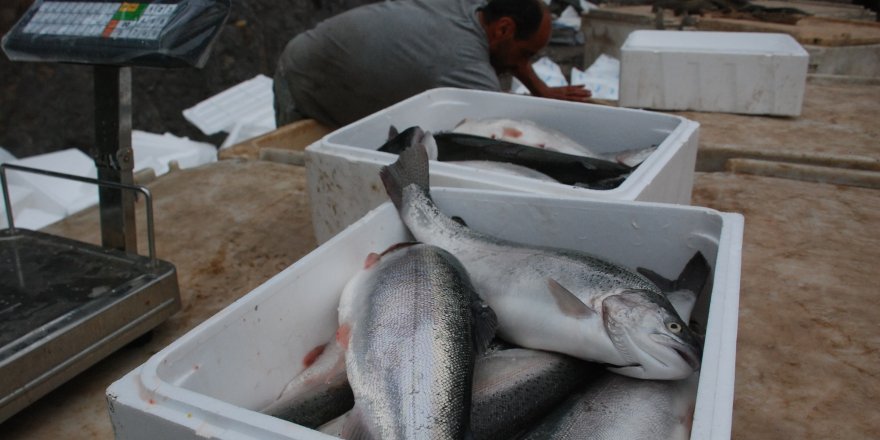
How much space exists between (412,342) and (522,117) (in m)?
1.73

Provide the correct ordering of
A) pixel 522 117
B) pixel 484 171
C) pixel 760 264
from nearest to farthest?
pixel 484 171
pixel 760 264
pixel 522 117

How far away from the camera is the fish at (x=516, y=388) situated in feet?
4.09

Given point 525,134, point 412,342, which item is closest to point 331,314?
point 412,342

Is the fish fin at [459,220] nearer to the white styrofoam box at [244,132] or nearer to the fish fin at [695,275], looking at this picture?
the fish fin at [695,275]

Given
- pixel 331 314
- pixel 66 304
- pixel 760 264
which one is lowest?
pixel 760 264

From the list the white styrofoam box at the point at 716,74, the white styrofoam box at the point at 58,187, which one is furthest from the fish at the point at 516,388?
the white styrofoam box at the point at 58,187

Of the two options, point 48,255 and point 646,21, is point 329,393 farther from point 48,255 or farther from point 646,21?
point 646,21

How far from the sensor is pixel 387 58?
3898 mm

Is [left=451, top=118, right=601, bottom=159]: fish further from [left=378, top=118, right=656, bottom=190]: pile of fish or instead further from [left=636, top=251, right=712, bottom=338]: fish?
[left=636, top=251, right=712, bottom=338]: fish

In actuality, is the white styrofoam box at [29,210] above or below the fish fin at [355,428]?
below

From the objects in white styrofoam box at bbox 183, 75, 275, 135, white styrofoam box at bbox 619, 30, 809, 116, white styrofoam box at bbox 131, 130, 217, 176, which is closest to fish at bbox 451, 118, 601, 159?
white styrofoam box at bbox 619, 30, 809, 116

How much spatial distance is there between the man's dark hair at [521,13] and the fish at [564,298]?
244cm

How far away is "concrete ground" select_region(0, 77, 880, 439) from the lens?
1738mm

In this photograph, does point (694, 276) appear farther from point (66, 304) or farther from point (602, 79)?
point (602, 79)
